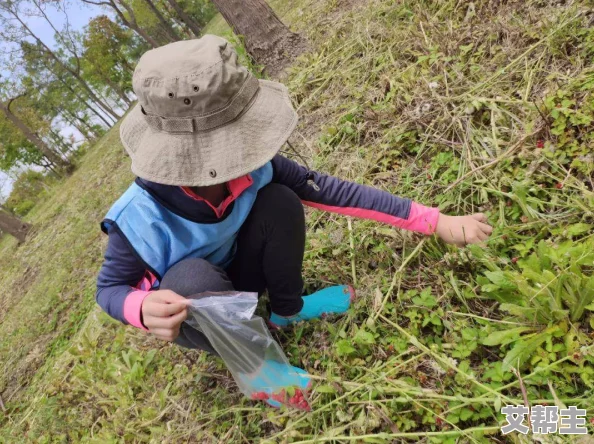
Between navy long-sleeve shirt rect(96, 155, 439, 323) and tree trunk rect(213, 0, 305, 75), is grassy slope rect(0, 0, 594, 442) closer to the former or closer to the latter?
navy long-sleeve shirt rect(96, 155, 439, 323)

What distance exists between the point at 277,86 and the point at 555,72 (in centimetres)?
135

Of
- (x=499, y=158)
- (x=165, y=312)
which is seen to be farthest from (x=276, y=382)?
(x=499, y=158)

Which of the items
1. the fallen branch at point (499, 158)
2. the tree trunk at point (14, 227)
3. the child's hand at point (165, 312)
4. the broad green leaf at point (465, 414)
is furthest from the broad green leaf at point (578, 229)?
the tree trunk at point (14, 227)

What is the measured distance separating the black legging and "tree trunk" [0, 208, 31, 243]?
1182cm

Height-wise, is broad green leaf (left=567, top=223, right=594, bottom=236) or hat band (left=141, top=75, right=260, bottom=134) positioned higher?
hat band (left=141, top=75, right=260, bottom=134)

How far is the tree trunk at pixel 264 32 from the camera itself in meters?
4.21

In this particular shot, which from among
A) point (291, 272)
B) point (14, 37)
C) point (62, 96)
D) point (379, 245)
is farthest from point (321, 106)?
point (62, 96)

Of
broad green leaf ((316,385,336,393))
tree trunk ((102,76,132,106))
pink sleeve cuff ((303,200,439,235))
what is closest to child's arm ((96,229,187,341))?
broad green leaf ((316,385,336,393))

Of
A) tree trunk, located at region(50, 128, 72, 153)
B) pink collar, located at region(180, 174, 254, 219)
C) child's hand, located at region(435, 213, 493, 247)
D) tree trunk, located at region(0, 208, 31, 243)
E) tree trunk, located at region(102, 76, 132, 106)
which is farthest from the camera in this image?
tree trunk, located at region(50, 128, 72, 153)

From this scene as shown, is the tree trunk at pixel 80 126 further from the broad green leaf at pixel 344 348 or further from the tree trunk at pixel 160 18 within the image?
the broad green leaf at pixel 344 348

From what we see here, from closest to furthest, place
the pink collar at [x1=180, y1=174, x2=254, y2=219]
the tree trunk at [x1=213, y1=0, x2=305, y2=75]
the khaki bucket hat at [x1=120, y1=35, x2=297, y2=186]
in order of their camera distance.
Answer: the khaki bucket hat at [x1=120, y1=35, x2=297, y2=186], the pink collar at [x1=180, y1=174, x2=254, y2=219], the tree trunk at [x1=213, y1=0, x2=305, y2=75]

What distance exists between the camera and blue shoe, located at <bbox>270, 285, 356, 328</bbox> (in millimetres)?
1894

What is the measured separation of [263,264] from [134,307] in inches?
21.8

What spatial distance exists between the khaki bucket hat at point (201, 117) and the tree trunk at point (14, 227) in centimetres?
1218
